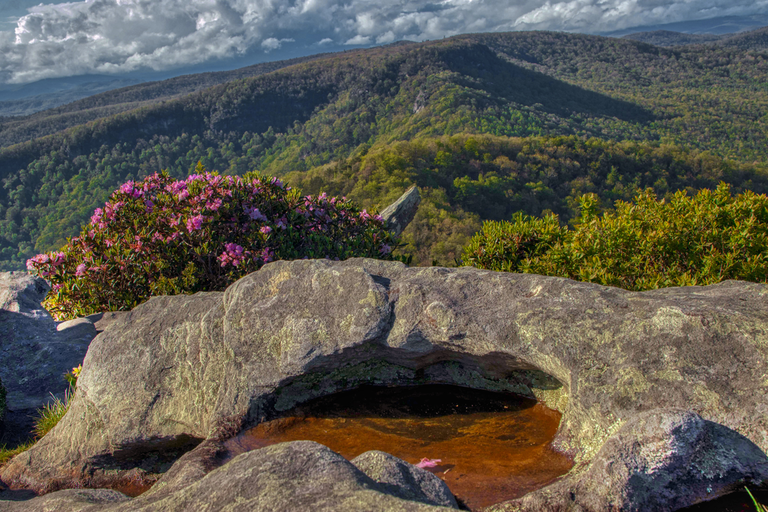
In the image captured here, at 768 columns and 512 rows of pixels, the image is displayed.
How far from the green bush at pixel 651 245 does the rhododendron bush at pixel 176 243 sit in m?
2.74

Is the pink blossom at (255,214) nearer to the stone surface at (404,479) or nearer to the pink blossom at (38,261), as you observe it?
the pink blossom at (38,261)

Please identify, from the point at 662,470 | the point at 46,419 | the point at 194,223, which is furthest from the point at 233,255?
the point at 662,470

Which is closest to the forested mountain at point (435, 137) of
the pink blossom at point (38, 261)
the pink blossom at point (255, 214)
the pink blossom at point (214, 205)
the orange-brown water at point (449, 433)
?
the pink blossom at point (255, 214)

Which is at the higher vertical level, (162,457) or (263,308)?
(263,308)

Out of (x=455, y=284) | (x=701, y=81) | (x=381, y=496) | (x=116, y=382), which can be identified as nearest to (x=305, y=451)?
(x=381, y=496)

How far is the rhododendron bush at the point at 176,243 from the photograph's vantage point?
6.75m

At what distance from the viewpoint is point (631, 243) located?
635 centimetres

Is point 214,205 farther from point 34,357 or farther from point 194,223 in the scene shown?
point 34,357

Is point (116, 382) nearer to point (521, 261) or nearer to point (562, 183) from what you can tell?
point (521, 261)

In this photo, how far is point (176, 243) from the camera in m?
6.84

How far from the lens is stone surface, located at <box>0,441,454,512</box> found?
2.34 meters

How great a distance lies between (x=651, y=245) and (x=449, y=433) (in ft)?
13.7

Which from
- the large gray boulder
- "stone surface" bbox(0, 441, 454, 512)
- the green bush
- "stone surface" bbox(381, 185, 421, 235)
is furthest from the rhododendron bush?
"stone surface" bbox(0, 441, 454, 512)

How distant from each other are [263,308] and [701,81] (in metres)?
203
